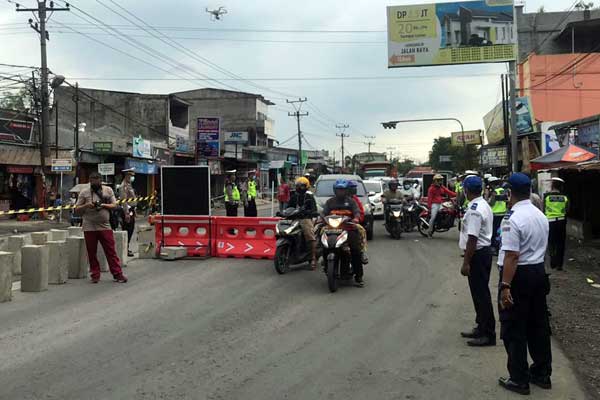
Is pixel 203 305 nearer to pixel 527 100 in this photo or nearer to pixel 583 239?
pixel 583 239

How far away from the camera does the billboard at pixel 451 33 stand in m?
23.0

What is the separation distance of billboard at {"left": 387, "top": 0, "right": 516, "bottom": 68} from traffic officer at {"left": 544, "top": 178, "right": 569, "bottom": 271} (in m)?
13.7

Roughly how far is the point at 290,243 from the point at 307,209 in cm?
70

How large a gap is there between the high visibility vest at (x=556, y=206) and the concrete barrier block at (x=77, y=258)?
8679mm

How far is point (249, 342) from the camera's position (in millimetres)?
5941

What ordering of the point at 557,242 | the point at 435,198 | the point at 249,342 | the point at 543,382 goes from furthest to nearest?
the point at 435,198 < the point at 557,242 < the point at 249,342 < the point at 543,382

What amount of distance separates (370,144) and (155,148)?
89644 mm

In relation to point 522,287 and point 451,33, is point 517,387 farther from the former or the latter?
point 451,33

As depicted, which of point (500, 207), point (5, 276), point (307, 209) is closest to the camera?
point (5, 276)

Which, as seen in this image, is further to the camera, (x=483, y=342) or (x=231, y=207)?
(x=231, y=207)

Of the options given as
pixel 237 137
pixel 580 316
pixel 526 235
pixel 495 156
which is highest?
pixel 237 137

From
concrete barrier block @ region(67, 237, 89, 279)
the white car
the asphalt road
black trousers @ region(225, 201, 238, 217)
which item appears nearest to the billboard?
the white car

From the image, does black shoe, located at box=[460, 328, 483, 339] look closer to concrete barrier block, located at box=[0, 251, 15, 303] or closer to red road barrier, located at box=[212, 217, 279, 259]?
concrete barrier block, located at box=[0, 251, 15, 303]

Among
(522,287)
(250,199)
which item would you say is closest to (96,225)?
(522,287)
